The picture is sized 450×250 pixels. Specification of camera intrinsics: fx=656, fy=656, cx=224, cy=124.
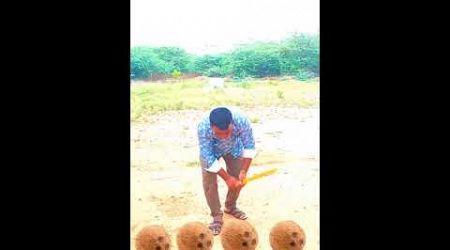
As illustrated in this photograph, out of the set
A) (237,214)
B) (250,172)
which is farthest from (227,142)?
(237,214)

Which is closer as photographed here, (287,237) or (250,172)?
(287,237)

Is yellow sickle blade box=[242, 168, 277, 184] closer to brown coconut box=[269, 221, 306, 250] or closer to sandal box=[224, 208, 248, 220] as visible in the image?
sandal box=[224, 208, 248, 220]

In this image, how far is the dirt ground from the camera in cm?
217

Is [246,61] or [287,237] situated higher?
[246,61]

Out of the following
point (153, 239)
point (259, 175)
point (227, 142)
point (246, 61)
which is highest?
point (246, 61)

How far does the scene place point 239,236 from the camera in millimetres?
2000

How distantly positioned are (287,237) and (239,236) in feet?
0.48

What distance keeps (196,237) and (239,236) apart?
131 millimetres

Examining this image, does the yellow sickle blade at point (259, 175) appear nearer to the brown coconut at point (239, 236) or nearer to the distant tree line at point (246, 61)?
the brown coconut at point (239, 236)

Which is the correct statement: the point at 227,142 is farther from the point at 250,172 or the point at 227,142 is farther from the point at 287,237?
the point at 287,237

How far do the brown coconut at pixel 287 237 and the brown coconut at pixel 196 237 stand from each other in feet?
0.64
